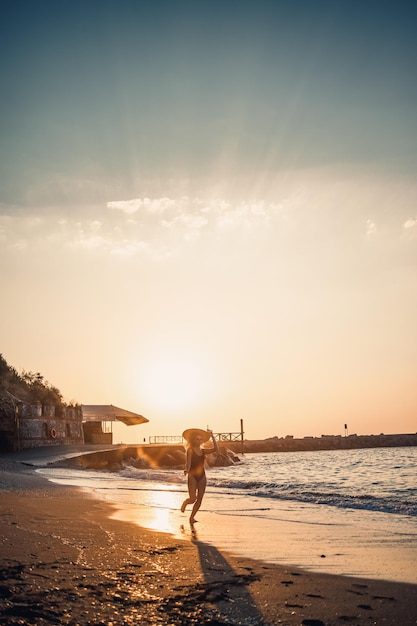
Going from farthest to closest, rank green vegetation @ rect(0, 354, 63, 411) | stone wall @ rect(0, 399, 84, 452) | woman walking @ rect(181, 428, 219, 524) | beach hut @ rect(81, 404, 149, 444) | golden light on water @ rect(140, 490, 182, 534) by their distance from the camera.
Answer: beach hut @ rect(81, 404, 149, 444)
green vegetation @ rect(0, 354, 63, 411)
stone wall @ rect(0, 399, 84, 452)
woman walking @ rect(181, 428, 219, 524)
golden light on water @ rect(140, 490, 182, 534)

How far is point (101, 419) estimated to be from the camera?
5822 cm

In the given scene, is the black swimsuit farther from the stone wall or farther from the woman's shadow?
the stone wall

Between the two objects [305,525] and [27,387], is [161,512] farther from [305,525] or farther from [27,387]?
[27,387]

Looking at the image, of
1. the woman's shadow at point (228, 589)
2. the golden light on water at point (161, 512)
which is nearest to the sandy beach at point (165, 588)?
the woman's shadow at point (228, 589)

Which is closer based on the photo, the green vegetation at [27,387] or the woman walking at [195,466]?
the woman walking at [195,466]

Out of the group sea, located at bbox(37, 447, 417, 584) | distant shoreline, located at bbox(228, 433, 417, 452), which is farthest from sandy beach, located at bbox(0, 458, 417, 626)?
distant shoreline, located at bbox(228, 433, 417, 452)

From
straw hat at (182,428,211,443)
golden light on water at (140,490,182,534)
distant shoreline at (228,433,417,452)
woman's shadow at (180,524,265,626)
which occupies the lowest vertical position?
distant shoreline at (228,433,417,452)

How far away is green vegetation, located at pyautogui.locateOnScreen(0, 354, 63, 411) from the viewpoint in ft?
148

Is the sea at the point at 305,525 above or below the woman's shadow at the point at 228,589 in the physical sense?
below

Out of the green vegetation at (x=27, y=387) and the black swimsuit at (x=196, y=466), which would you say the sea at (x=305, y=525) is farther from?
the green vegetation at (x=27, y=387)

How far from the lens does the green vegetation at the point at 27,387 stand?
45.2 meters

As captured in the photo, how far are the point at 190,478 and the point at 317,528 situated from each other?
2590 mm

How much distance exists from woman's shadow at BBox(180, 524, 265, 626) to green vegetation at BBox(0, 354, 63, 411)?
124 ft

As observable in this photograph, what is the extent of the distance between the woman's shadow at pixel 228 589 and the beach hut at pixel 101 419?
52965 mm
